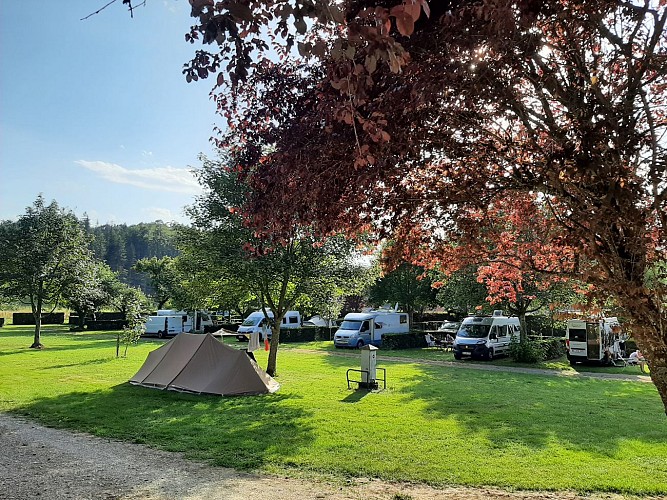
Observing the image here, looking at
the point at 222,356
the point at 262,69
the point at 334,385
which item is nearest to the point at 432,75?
the point at 262,69

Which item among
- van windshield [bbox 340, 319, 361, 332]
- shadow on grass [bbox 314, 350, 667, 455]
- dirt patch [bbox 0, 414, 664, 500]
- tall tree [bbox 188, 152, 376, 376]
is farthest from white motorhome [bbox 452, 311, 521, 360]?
dirt patch [bbox 0, 414, 664, 500]

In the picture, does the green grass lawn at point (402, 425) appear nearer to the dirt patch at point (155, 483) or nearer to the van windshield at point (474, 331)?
the dirt patch at point (155, 483)

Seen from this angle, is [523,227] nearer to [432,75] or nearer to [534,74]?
[534,74]

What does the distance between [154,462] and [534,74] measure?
7.16m

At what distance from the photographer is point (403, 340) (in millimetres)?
29875

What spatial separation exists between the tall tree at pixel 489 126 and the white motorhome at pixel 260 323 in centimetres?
2436

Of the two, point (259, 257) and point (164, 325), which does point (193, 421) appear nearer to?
point (259, 257)

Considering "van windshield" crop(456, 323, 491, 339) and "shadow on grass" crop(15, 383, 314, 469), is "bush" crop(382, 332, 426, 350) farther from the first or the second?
"shadow on grass" crop(15, 383, 314, 469)

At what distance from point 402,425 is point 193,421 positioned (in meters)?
4.24

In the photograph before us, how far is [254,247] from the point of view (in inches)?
216

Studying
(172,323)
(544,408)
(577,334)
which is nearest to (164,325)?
(172,323)

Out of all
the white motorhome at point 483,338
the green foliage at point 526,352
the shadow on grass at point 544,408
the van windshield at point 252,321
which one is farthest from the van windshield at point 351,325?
the shadow on grass at point 544,408

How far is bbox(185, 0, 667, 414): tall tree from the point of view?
12.8ft

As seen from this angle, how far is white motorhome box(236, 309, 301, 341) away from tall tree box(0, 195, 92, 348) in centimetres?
1001
